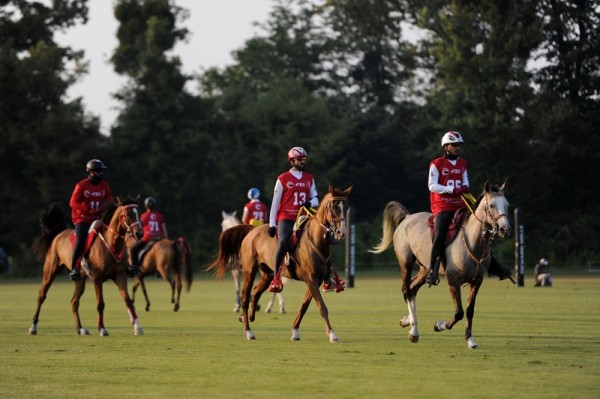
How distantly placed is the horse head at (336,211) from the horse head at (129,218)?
12.3ft

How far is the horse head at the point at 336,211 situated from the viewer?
1628 cm

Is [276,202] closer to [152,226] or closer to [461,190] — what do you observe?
[461,190]

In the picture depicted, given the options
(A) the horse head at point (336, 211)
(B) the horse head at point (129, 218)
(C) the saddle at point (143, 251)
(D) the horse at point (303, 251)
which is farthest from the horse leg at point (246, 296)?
(C) the saddle at point (143, 251)

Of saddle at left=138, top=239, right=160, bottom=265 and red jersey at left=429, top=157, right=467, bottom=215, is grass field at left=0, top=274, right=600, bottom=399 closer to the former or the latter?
red jersey at left=429, top=157, right=467, bottom=215

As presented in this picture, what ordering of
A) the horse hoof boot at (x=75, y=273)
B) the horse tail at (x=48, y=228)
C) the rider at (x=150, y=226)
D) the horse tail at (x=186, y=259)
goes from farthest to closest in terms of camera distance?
the rider at (x=150, y=226) < the horse tail at (x=186, y=259) < the horse tail at (x=48, y=228) < the horse hoof boot at (x=75, y=273)

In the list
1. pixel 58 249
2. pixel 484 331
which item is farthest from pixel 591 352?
pixel 58 249

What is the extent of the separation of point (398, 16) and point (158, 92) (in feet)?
55.6

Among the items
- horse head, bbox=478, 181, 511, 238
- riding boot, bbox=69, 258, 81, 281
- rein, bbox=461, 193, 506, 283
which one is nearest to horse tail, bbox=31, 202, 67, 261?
riding boot, bbox=69, 258, 81, 281

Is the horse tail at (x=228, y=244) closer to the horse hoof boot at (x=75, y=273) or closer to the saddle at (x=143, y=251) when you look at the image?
the horse hoof boot at (x=75, y=273)

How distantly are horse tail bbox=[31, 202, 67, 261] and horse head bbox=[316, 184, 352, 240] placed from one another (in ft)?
21.9

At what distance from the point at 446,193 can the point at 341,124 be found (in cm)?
4931

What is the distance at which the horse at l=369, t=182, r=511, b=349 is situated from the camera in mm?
15742

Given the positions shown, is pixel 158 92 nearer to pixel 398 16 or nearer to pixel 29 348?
pixel 398 16

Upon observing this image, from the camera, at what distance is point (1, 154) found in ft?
181
